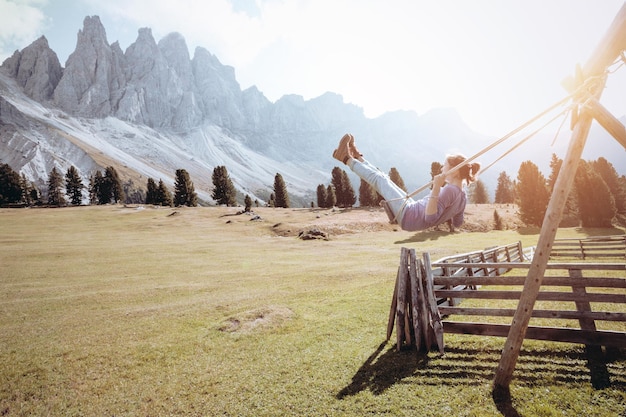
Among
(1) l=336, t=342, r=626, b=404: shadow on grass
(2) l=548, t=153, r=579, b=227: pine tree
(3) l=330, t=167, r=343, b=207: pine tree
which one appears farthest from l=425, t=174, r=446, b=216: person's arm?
(3) l=330, t=167, r=343, b=207: pine tree

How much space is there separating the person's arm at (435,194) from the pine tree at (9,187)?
375 ft

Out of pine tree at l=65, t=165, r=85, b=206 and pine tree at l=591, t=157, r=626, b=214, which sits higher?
pine tree at l=65, t=165, r=85, b=206

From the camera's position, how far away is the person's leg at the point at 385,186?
6.54 m

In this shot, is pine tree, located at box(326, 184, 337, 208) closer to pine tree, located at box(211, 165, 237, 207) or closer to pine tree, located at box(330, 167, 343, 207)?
pine tree, located at box(330, 167, 343, 207)

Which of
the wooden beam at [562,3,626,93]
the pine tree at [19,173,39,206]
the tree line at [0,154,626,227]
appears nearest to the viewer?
the wooden beam at [562,3,626,93]

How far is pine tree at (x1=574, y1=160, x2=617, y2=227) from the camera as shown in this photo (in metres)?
44.2

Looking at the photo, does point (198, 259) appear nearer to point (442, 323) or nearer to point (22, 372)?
point (22, 372)

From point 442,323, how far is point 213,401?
615 cm

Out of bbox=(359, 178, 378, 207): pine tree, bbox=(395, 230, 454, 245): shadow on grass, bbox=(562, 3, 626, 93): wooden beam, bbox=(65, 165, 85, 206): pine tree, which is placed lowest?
bbox=(395, 230, 454, 245): shadow on grass

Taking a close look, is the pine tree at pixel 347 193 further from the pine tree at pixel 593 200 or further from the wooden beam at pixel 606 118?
the wooden beam at pixel 606 118

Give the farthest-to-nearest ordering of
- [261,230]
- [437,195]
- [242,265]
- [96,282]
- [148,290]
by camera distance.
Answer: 1. [261,230]
2. [242,265]
3. [96,282]
4. [148,290]
5. [437,195]

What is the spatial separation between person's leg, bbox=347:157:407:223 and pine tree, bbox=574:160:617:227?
173ft

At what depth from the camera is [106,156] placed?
638ft

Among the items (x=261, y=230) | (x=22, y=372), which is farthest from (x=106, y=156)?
(x=22, y=372)
